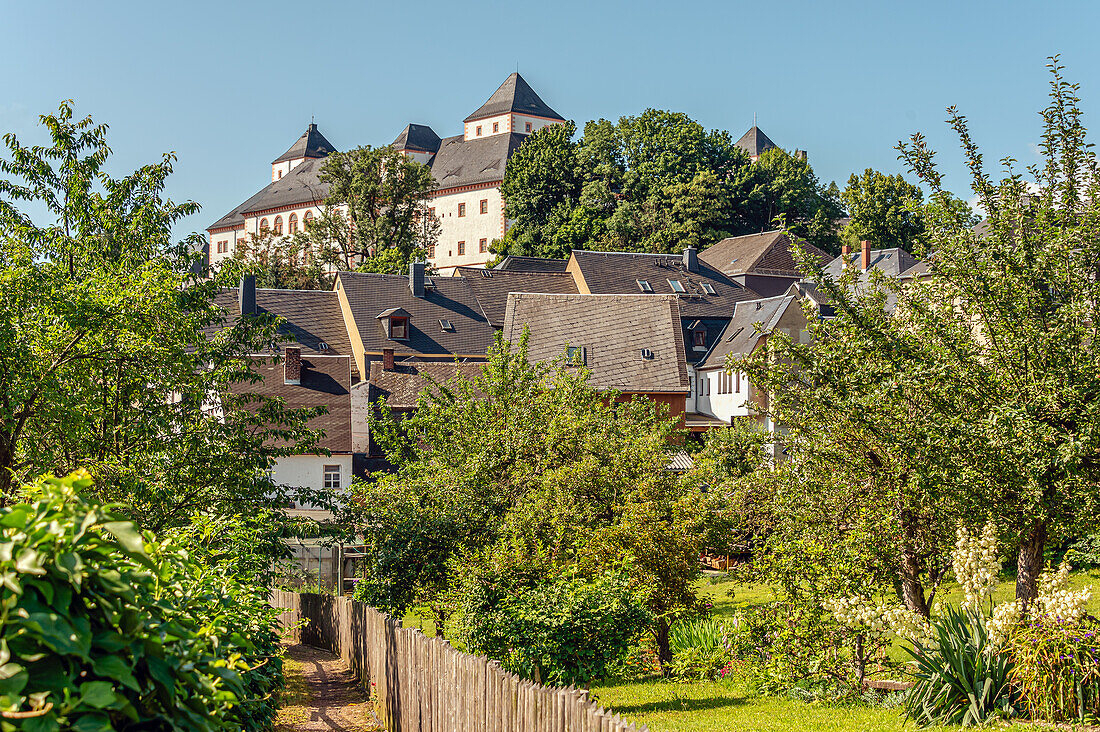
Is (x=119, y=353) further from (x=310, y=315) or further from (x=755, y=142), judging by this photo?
(x=755, y=142)

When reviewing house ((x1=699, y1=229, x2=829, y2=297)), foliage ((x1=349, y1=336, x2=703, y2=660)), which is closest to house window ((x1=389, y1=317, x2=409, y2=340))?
house ((x1=699, y1=229, x2=829, y2=297))

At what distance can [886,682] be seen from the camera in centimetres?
1370

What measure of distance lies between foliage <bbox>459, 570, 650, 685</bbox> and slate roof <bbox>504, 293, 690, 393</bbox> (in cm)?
3811

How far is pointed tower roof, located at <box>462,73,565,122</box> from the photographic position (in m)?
142

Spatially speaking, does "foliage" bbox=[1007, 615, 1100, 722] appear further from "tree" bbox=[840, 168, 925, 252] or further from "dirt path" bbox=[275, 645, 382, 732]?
"tree" bbox=[840, 168, 925, 252]

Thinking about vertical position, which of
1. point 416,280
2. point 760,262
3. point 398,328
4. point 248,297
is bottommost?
point 398,328

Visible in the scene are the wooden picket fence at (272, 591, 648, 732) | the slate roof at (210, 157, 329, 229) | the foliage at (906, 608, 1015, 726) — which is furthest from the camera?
the slate roof at (210, 157, 329, 229)

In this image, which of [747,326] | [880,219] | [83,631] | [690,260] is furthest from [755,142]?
[83,631]

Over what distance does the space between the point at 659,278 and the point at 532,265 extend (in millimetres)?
13508

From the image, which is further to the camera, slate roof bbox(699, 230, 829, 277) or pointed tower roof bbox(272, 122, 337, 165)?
pointed tower roof bbox(272, 122, 337, 165)

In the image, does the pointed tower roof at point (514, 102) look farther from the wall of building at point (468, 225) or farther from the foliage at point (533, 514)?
the foliage at point (533, 514)

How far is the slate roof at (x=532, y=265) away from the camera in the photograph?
85875 millimetres

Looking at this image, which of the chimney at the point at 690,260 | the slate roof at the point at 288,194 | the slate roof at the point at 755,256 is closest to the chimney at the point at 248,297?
the chimney at the point at 690,260

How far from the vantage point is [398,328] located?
64000 millimetres
